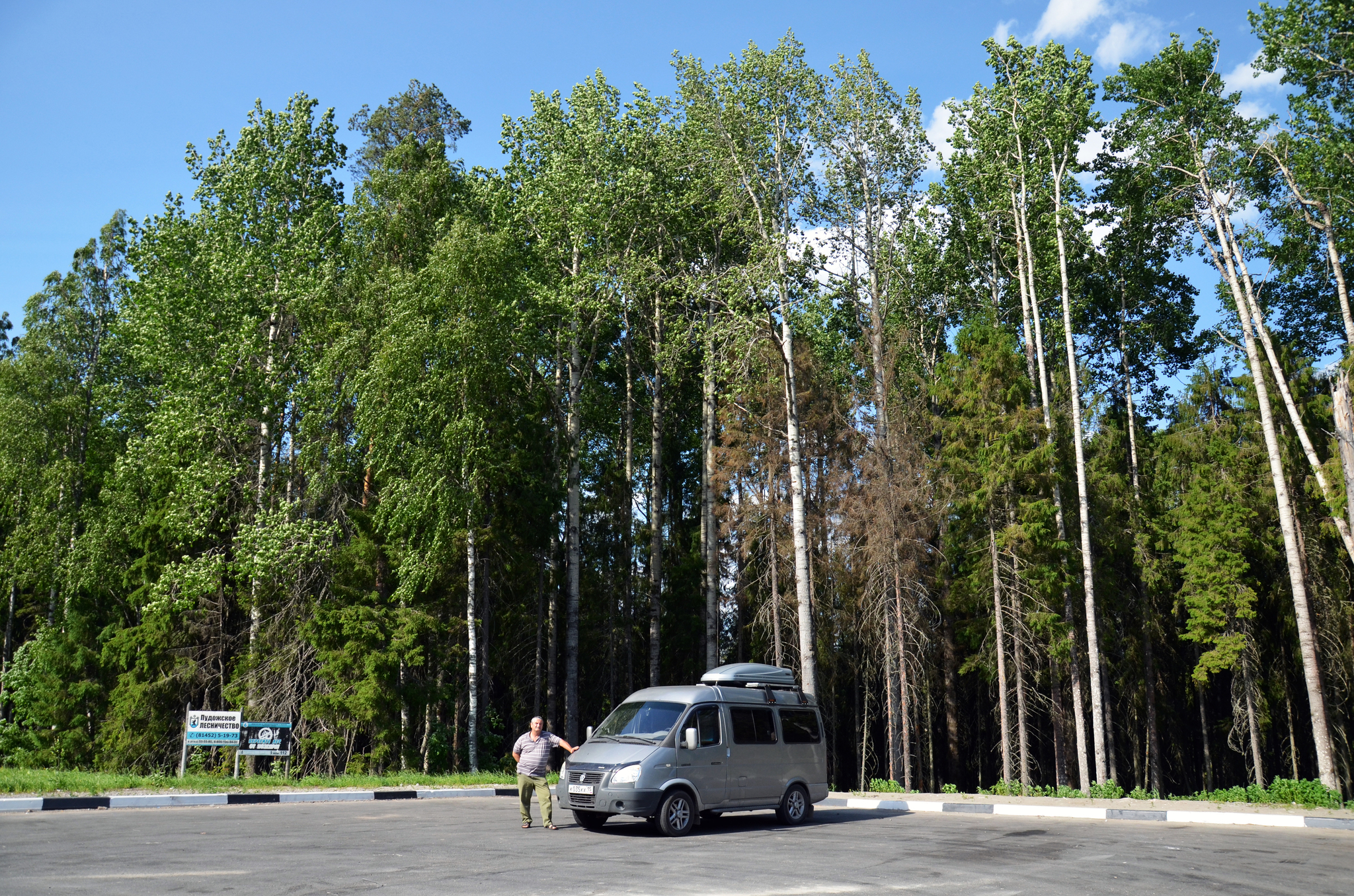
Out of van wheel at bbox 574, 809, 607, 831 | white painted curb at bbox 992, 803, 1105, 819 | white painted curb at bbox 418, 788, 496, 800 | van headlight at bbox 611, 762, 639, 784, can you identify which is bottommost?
white painted curb at bbox 418, 788, 496, 800

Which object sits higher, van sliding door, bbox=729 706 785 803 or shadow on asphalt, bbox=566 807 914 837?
van sliding door, bbox=729 706 785 803

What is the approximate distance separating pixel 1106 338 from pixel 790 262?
1943 cm

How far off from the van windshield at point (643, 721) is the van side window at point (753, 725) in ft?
3.22

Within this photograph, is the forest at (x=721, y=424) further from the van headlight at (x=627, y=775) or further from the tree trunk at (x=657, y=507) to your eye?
the van headlight at (x=627, y=775)

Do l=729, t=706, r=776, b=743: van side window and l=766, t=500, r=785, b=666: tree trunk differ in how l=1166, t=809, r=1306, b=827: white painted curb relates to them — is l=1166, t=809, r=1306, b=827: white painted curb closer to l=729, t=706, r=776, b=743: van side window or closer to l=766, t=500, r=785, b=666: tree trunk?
l=729, t=706, r=776, b=743: van side window

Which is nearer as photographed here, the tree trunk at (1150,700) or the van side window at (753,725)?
the van side window at (753,725)

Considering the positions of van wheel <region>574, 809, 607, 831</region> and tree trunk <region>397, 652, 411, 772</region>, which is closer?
van wheel <region>574, 809, 607, 831</region>

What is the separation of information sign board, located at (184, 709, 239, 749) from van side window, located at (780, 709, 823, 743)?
1269 centimetres

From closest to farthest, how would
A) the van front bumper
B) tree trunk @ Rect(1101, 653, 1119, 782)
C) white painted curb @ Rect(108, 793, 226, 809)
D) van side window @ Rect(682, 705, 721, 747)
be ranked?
the van front bumper → van side window @ Rect(682, 705, 721, 747) → white painted curb @ Rect(108, 793, 226, 809) → tree trunk @ Rect(1101, 653, 1119, 782)

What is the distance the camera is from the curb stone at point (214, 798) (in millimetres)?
14820

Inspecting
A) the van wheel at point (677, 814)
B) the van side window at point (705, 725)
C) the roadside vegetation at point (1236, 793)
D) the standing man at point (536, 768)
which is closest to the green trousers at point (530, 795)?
the standing man at point (536, 768)

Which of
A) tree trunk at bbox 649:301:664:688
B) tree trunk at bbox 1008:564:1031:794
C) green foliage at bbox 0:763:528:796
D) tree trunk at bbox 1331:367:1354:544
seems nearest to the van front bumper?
green foliage at bbox 0:763:528:796

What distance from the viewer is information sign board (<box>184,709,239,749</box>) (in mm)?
20391

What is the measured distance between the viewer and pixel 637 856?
33.9 ft
